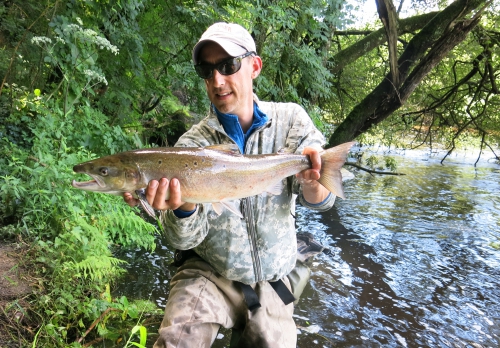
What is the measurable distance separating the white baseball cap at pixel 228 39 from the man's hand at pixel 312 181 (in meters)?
0.99

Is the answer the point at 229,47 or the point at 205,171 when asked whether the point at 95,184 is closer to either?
the point at 205,171

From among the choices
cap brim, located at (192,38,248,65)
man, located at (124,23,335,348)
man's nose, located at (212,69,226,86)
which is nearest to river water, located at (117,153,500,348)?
man, located at (124,23,335,348)

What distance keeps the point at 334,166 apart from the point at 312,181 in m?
0.24

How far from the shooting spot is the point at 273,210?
9.96 feet

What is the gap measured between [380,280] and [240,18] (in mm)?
5383

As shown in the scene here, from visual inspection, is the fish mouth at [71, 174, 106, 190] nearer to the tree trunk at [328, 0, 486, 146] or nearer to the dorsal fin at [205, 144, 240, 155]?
the dorsal fin at [205, 144, 240, 155]

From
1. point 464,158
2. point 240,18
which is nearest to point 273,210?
point 240,18

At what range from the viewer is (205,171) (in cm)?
241

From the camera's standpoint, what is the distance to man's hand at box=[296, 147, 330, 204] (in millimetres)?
2613

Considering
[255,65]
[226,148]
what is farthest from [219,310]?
[255,65]

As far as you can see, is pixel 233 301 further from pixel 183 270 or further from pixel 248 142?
pixel 248 142

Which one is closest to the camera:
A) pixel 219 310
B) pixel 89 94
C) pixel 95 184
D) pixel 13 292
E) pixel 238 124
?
pixel 95 184

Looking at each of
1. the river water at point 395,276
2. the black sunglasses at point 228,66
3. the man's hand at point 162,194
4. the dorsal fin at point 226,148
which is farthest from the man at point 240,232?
the river water at point 395,276

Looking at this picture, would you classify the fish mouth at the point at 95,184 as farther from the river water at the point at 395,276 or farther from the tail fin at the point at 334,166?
the river water at the point at 395,276
